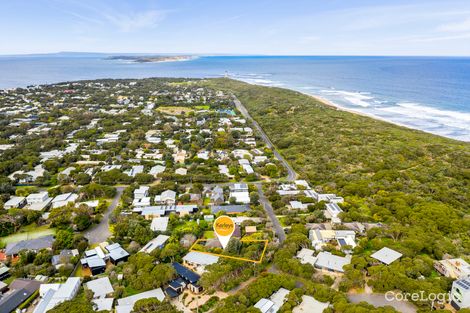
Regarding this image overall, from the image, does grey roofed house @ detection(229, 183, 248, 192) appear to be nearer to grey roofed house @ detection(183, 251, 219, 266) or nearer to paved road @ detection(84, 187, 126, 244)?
grey roofed house @ detection(183, 251, 219, 266)

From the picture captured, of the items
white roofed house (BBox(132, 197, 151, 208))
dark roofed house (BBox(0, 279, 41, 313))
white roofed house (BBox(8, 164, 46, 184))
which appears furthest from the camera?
white roofed house (BBox(8, 164, 46, 184))

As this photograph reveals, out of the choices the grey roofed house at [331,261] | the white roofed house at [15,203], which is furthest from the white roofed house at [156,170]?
the grey roofed house at [331,261]

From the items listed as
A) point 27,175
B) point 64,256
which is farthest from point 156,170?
point 64,256

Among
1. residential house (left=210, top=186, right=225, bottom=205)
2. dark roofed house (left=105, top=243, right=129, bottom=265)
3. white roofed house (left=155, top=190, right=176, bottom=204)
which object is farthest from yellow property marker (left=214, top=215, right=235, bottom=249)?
white roofed house (left=155, top=190, right=176, bottom=204)

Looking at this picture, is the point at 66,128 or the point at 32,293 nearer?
the point at 32,293

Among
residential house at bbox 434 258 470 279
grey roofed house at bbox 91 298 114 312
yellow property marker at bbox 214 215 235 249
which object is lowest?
grey roofed house at bbox 91 298 114 312

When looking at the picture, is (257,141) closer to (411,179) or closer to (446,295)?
(411,179)

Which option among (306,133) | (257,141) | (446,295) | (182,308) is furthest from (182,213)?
(306,133)
